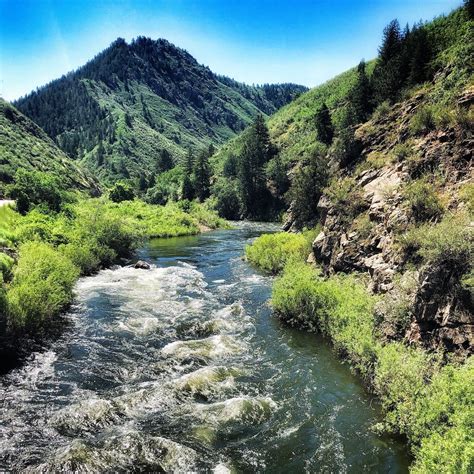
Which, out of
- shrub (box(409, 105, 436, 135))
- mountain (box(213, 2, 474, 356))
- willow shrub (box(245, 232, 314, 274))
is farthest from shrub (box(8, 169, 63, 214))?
shrub (box(409, 105, 436, 135))

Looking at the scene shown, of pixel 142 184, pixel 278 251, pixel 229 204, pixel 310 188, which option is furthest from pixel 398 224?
pixel 142 184

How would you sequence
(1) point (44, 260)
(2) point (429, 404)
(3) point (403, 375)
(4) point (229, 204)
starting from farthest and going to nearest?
1. (4) point (229, 204)
2. (1) point (44, 260)
3. (3) point (403, 375)
4. (2) point (429, 404)

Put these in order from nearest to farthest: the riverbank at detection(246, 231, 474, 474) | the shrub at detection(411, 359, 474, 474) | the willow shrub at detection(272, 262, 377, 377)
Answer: the shrub at detection(411, 359, 474, 474) < the riverbank at detection(246, 231, 474, 474) < the willow shrub at detection(272, 262, 377, 377)

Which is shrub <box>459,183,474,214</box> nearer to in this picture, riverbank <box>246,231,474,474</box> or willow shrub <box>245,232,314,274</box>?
riverbank <box>246,231,474,474</box>

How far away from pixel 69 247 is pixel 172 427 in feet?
83.5

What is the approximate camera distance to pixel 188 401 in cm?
1559

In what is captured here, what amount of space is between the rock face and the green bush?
1742 centimetres

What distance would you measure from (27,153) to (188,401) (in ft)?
347

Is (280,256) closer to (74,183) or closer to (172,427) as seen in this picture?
(172,427)

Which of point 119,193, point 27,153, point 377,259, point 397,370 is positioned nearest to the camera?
point 397,370

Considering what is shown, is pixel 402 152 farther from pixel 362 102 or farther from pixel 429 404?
pixel 362 102

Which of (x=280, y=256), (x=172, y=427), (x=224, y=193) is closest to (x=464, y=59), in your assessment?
(x=280, y=256)

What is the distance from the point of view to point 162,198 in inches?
4970

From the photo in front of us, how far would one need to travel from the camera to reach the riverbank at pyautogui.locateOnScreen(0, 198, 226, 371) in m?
19.4
